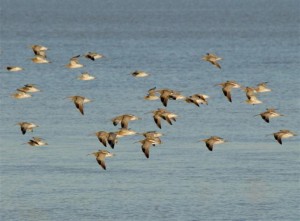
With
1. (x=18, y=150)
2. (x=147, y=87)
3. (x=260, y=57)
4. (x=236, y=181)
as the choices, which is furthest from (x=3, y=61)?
(x=236, y=181)

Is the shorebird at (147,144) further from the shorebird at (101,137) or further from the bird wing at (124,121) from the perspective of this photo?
the bird wing at (124,121)

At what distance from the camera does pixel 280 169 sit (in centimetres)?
7350

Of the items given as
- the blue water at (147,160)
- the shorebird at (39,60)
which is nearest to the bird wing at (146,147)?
the blue water at (147,160)

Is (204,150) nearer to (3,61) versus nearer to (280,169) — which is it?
(280,169)

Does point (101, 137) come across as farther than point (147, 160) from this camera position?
No

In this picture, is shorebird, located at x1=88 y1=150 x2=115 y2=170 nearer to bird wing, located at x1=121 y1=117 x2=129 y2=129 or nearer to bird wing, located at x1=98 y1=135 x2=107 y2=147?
bird wing, located at x1=98 y1=135 x2=107 y2=147

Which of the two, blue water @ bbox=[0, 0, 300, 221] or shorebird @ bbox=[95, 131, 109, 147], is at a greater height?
shorebird @ bbox=[95, 131, 109, 147]

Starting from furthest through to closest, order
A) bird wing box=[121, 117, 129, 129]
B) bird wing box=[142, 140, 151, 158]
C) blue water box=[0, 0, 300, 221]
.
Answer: blue water box=[0, 0, 300, 221] → bird wing box=[121, 117, 129, 129] → bird wing box=[142, 140, 151, 158]

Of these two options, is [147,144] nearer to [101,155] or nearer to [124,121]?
[124,121]

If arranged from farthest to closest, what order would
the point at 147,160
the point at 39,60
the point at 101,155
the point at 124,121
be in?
the point at 147,160
the point at 39,60
the point at 124,121
the point at 101,155

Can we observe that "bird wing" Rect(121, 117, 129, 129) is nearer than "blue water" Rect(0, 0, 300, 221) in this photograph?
Yes

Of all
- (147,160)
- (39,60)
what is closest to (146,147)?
(39,60)

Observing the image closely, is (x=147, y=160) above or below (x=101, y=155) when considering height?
Result: below

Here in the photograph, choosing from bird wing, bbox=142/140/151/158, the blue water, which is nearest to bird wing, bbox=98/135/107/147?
bird wing, bbox=142/140/151/158
